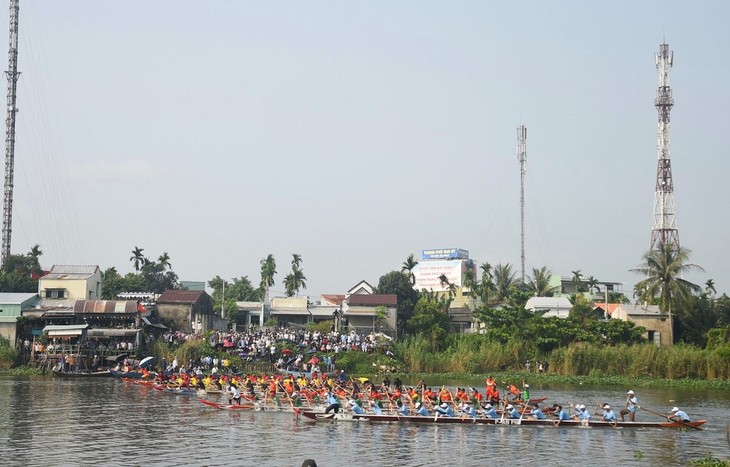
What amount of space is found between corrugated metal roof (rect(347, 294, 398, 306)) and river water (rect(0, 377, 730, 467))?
33443 mm

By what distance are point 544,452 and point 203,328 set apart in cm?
4461

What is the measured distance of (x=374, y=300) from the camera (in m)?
73.2

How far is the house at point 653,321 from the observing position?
62781mm

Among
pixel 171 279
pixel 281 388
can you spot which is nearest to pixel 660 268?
pixel 281 388

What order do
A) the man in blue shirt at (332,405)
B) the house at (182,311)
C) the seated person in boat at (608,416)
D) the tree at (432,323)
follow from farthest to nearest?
1. the house at (182,311)
2. the tree at (432,323)
3. the man in blue shirt at (332,405)
4. the seated person in boat at (608,416)

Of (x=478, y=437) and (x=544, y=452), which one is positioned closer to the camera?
(x=544, y=452)

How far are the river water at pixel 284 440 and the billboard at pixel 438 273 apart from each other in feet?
209

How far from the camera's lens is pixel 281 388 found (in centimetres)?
4184

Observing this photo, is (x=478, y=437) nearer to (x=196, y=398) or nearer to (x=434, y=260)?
(x=196, y=398)

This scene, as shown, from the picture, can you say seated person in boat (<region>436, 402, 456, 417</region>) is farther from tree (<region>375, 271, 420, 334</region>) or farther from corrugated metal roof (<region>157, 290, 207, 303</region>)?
tree (<region>375, 271, 420, 334</region>)

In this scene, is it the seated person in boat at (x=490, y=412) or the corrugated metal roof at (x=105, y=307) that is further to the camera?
the corrugated metal roof at (x=105, y=307)

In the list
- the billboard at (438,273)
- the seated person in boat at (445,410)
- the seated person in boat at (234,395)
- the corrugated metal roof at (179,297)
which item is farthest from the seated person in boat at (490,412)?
the billboard at (438,273)

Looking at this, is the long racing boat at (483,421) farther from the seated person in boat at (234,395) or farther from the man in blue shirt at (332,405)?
the seated person in boat at (234,395)

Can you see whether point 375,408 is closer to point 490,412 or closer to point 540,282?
point 490,412
